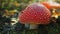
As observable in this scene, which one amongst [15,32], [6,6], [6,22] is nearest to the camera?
[15,32]

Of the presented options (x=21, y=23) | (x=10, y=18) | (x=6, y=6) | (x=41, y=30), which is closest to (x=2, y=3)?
(x=6, y=6)

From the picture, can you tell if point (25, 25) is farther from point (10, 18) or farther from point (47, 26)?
point (10, 18)

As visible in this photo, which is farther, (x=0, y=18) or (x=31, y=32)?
(x=0, y=18)

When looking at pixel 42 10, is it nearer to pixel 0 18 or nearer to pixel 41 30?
pixel 41 30

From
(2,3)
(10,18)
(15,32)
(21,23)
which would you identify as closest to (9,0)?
(2,3)

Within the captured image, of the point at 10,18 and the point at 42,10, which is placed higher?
the point at 42,10

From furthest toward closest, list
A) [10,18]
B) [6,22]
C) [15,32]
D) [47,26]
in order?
[10,18] → [6,22] → [47,26] → [15,32]
